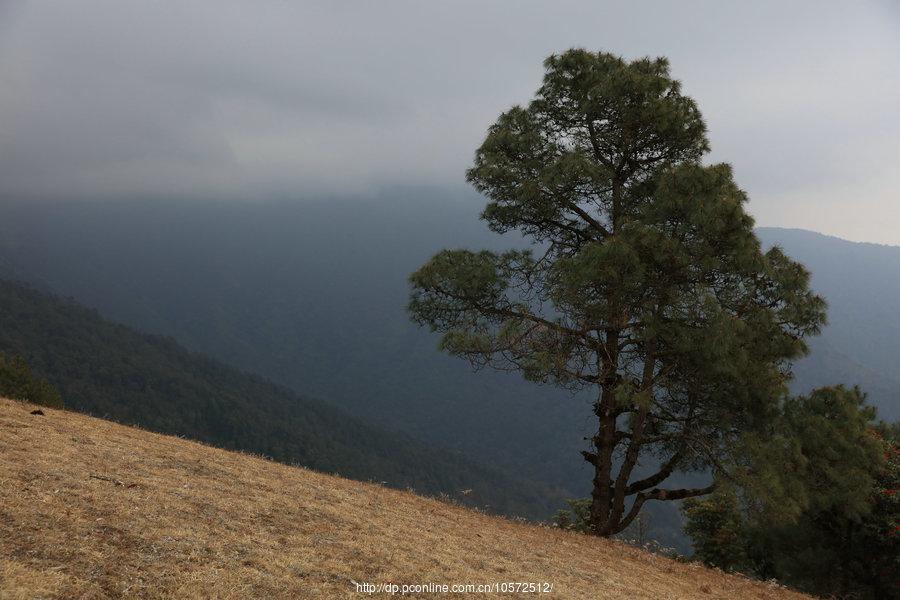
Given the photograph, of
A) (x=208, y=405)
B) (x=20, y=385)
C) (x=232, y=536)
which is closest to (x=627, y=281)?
(x=232, y=536)

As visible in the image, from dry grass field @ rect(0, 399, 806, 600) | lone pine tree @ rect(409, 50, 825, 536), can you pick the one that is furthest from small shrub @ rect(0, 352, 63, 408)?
lone pine tree @ rect(409, 50, 825, 536)

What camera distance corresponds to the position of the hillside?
14125 centimetres

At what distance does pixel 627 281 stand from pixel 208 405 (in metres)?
161

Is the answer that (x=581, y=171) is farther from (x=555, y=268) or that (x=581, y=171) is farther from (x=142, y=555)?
(x=142, y=555)

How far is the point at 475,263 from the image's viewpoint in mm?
14398

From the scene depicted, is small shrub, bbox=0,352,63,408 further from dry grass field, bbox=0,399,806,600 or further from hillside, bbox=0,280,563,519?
hillside, bbox=0,280,563,519

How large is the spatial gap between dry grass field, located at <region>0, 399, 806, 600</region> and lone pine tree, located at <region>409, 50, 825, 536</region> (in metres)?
3.08

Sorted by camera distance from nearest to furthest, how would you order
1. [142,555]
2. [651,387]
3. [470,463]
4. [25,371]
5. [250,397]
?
[142,555] < [651,387] < [25,371] < [250,397] < [470,463]

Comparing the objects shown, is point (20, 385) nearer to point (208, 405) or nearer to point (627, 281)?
point (627, 281)

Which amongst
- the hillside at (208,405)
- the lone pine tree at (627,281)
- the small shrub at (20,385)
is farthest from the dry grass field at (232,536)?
the hillside at (208,405)

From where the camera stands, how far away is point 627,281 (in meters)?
12.5

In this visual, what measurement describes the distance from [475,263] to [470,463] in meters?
191

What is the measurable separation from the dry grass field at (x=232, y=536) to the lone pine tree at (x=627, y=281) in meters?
3.08

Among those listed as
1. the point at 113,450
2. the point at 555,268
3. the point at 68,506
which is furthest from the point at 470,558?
the point at 555,268
